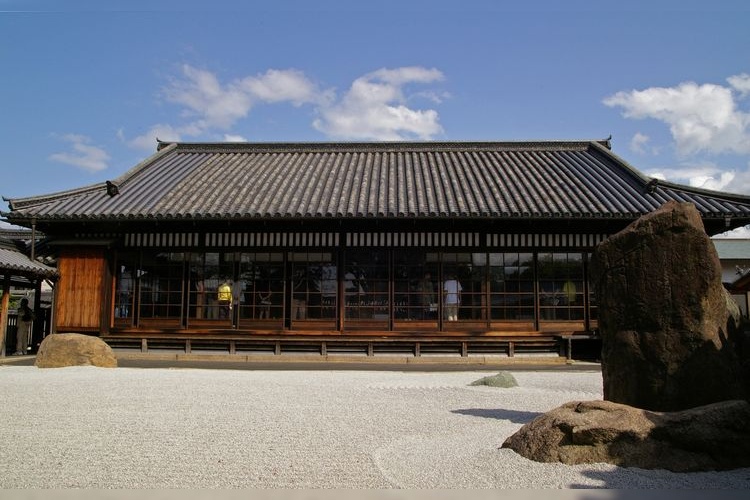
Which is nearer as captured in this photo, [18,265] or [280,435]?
[280,435]

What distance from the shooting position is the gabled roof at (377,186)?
14680mm

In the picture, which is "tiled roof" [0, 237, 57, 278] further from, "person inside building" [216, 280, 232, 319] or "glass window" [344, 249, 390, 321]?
"glass window" [344, 249, 390, 321]

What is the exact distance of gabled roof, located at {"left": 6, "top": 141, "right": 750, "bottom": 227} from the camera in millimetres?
14680

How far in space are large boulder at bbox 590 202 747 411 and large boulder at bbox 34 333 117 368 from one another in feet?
35.9

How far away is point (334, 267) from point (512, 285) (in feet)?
16.2

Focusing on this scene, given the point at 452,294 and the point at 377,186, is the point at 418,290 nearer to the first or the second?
the point at 452,294

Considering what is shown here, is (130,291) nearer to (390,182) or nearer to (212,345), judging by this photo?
(212,345)

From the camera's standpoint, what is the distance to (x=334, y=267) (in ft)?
50.1

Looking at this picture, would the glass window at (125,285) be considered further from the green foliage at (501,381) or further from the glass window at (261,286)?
the green foliage at (501,381)

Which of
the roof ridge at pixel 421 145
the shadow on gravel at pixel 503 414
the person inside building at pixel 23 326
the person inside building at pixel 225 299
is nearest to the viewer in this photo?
the shadow on gravel at pixel 503 414

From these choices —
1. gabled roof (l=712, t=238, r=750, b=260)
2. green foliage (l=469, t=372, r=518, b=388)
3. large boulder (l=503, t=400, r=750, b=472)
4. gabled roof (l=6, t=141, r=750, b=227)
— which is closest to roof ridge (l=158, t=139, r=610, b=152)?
gabled roof (l=6, t=141, r=750, b=227)

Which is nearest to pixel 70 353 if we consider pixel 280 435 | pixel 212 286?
pixel 212 286

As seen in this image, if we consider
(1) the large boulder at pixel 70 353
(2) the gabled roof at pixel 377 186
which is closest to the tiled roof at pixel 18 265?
(2) the gabled roof at pixel 377 186

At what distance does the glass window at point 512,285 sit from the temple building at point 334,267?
38 mm
